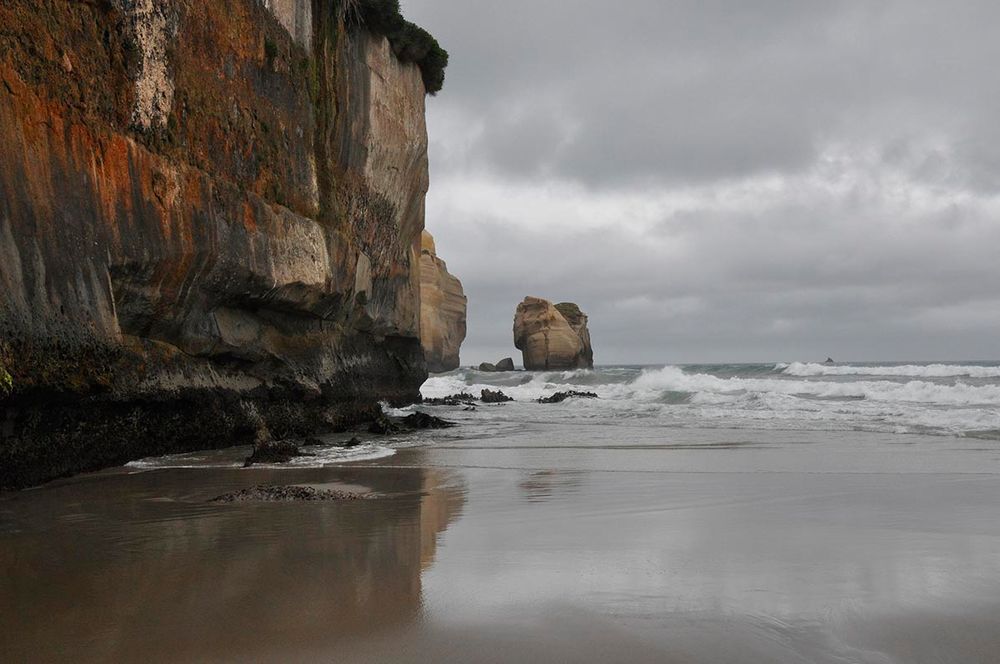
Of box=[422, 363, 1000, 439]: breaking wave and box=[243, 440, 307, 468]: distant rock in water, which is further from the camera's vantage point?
box=[422, 363, 1000, 439]: breaking wave

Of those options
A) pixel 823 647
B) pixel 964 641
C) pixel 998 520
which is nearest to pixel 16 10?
pixel 823 647

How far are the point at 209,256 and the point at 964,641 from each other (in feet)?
33.1

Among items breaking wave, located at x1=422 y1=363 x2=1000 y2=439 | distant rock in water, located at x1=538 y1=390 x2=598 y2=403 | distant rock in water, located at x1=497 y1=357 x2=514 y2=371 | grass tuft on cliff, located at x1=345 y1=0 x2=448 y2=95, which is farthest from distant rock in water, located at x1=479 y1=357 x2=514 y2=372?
grass tuft on cliff, located at x1=345 y1=0 x2=448 y2=95

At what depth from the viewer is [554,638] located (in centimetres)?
340

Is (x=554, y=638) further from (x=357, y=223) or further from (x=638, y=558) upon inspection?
(x=357, y=223)

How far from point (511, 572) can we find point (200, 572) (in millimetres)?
1910

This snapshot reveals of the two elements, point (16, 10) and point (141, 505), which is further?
point (16, 10)

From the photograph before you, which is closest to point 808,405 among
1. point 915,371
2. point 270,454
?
point 270,454

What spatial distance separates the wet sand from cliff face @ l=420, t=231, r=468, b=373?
4717 cm

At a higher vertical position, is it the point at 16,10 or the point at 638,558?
the point at 16,10

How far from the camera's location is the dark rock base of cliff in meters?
7.50

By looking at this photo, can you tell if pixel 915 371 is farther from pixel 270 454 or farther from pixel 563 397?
pixel 270 454

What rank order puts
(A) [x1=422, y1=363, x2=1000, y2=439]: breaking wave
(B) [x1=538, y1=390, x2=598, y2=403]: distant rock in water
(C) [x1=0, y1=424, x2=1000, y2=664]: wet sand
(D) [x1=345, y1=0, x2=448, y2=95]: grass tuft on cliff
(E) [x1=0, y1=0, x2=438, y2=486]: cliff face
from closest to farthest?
(C) [x1=0, y1=424, x2=1000, y2=664]: wet sand
(E) [x1=0, y1=0, x2=438, y2=486]: cliff face
(A) [x1=422, y1=363, x2=1000, y2=439]: breaking wave
(D) [x1=345, y1=0, x2=448, y2=95]: grass tuft on cliff
(B) [x1=538, y1=390, x2=598, y2=403]: distant rock in water

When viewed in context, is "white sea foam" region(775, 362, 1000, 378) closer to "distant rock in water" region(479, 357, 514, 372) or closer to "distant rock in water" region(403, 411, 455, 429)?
"distant rock in water" region(479, 357, 514, 372)
